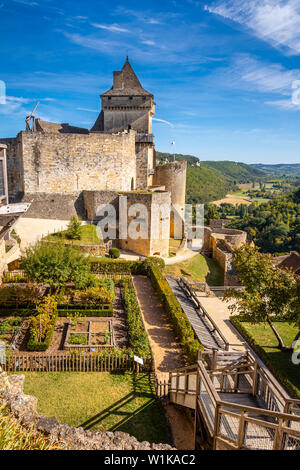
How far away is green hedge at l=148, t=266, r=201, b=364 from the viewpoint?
34.8 ft

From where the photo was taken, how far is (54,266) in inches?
524

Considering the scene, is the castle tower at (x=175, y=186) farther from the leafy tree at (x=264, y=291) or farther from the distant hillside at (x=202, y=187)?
the distant hillside at (x=202, y=187)

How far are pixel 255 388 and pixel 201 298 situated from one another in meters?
11.5

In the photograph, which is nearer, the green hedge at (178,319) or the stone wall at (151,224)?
the green hedge at (178,319)

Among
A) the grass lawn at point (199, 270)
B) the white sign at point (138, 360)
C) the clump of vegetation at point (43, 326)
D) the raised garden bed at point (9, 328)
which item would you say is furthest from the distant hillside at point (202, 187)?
the white sign at point (138, 360)

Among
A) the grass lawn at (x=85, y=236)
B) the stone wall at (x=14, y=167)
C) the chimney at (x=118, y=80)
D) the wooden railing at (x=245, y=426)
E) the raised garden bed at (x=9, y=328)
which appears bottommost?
the raised garden bed at (x=9, y=328)

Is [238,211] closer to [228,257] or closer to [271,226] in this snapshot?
[271,226]

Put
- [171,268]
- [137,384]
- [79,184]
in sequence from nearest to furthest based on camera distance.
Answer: [137,384], [171,268], [79,184]

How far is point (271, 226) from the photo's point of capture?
56125 millimetres

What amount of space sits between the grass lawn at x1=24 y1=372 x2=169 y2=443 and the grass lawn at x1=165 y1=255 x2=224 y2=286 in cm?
1334

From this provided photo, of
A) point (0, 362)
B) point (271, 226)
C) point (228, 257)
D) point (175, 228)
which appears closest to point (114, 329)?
point (0, 362)

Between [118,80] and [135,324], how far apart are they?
89.3ft

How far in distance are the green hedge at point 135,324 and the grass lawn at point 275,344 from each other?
16.6ft

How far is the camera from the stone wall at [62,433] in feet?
16.5
